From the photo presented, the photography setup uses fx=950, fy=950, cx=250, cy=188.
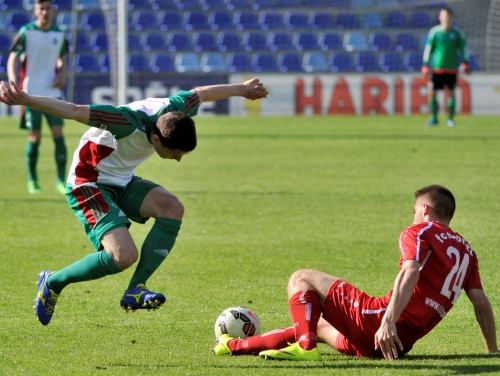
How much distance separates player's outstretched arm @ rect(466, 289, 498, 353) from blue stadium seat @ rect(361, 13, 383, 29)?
26.5 m

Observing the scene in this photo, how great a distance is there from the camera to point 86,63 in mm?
28078

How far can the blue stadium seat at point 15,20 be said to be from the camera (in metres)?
28.3

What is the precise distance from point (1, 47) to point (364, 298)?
24607 mm

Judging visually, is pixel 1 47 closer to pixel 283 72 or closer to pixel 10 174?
pixel 283 72

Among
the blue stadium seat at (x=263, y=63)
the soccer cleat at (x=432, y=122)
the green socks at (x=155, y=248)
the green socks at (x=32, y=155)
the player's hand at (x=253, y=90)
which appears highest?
the player's hand at (x=253, y=90)

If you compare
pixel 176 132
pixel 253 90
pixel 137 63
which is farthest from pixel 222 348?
pixel 137 63

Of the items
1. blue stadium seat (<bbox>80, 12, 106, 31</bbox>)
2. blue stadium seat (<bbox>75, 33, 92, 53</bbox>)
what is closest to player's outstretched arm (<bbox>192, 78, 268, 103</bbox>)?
blue stadium seat (<bbox>75, 33, 92, 53</bbox>)

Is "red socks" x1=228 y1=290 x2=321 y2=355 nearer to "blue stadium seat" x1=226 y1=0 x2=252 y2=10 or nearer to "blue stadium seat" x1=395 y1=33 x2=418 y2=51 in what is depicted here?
"blue stadium seat" x1=395 y1=33 x2=418 y2=51

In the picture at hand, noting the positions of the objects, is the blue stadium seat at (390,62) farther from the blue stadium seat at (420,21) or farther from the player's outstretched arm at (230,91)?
the player's outstretched arm at (230,91)

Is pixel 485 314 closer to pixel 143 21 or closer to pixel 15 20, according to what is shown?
pixel 15 20

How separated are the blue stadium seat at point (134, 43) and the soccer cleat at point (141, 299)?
24306 mm

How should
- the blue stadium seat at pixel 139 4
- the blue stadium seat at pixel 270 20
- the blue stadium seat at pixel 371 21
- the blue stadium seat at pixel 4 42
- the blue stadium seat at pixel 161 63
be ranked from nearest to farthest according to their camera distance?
the blue stadium seat at pixel 4 42 → the blue stadium seat at pixel 161 63 → the blue stadium seat at pixel 270 20 → the blue stadium seat at pixel 139 4 → the blue stadium seat at pixel 371 21

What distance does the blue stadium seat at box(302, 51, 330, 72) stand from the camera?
28969 mm

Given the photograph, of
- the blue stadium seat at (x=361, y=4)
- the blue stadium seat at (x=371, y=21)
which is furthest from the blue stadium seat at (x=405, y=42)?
the blue stadium seat at (x=361, y=4)
